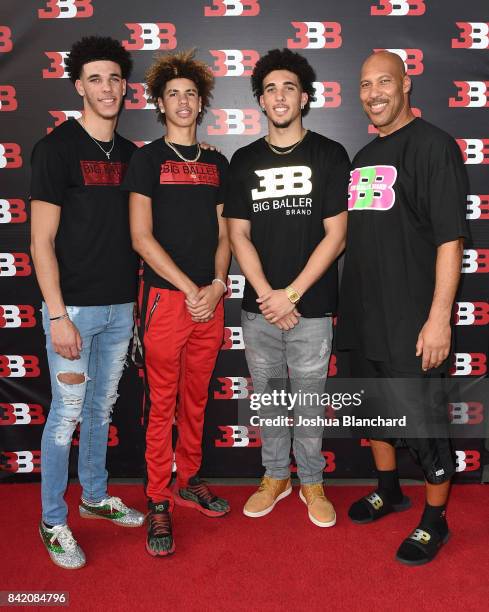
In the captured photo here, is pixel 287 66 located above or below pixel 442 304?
above

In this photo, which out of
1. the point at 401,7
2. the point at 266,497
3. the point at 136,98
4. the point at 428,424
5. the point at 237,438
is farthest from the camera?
the point at 237,438

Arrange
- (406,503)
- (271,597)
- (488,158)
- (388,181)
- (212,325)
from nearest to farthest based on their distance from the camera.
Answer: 1. (271,597)
2. (388,181)
3. (212,325)
4. (406,503)
5. (488,158)

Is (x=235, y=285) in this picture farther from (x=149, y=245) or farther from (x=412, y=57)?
(x=412, y=57)

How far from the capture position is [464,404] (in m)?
3.07

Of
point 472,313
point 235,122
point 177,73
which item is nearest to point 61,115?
point 177,73

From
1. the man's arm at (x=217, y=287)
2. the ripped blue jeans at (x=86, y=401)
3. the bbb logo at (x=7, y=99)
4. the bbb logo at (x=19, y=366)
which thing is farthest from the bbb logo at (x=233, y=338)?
the bbb logo at (x=7, y=99)

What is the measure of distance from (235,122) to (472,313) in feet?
5.71

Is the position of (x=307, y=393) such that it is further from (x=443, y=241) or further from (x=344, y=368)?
(x=443, y=241)

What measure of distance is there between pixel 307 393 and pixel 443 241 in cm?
97

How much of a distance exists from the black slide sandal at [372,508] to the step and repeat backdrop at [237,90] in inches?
17.6

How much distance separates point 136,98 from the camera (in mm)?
2920

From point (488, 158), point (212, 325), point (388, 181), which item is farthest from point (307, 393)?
point (488, 158)

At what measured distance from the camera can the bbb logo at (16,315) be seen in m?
3.04

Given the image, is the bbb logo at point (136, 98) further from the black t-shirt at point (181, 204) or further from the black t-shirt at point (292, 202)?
the black t-shirt at point (292, 202)
